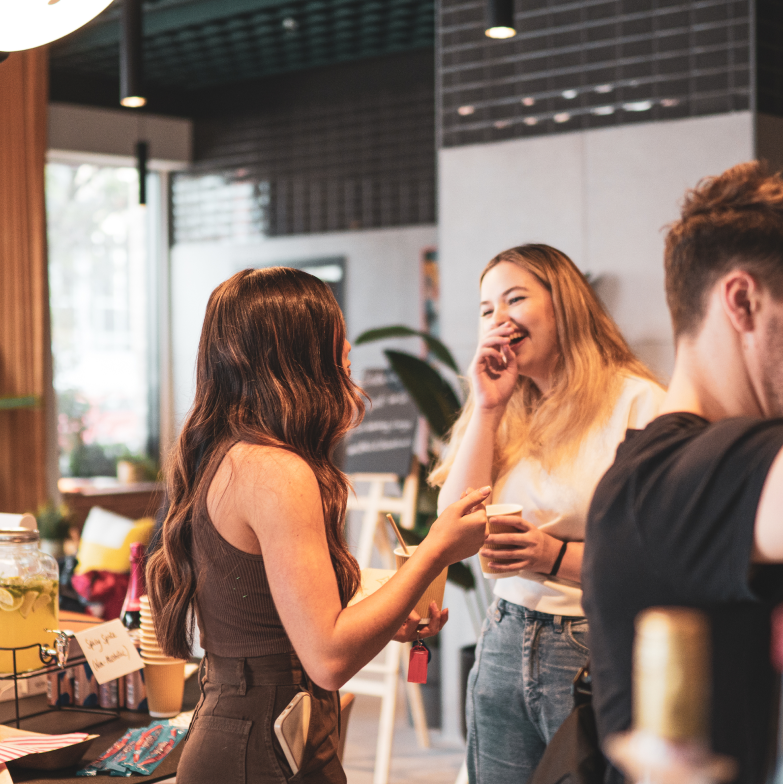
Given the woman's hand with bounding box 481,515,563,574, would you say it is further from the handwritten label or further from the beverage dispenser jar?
the beverage dispenser jar

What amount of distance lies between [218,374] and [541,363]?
2.82 feet


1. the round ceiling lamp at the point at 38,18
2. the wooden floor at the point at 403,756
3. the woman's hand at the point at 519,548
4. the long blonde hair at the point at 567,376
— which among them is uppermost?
the round ceiling lamp at the point at 38,18

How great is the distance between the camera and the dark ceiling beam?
19.3 feet

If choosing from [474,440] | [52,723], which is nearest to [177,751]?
[52,723]

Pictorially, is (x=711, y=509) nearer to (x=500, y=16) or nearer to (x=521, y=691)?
(x=521, y=691)

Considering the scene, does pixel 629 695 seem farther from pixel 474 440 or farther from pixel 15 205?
pixel 15 205

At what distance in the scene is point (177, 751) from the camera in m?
1.72

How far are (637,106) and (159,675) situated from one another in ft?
8.99

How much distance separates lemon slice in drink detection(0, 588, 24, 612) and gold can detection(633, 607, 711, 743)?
1502 millimetres

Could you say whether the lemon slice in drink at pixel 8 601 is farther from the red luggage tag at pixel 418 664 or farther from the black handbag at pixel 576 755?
the black handbag at pixel 576 755

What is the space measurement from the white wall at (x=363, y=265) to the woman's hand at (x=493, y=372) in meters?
4.18

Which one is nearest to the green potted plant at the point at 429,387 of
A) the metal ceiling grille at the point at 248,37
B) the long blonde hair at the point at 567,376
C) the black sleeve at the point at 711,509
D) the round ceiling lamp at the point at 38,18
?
the long blonde hair at the point at 567,376

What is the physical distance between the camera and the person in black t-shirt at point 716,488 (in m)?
0.83

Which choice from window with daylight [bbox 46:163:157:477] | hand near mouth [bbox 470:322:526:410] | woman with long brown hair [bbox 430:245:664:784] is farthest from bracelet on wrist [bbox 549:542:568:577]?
window with daylight [bbox 46:163:157:477]
